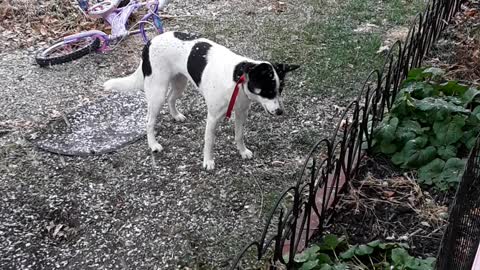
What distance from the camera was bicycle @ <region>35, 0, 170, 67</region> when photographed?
17.7 ft

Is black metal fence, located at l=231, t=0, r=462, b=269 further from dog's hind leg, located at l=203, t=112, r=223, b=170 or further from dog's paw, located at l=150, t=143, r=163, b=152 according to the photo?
dog's paw, located at l=150, t=143, r=163, b=152

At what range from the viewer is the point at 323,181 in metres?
3.06

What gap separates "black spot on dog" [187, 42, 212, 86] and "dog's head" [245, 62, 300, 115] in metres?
0.39

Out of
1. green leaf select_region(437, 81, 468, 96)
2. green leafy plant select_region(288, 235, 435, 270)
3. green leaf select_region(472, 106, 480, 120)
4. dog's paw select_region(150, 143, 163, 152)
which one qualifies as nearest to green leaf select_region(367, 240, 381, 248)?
green leafy plant select_region(288, 235, 435, 270)

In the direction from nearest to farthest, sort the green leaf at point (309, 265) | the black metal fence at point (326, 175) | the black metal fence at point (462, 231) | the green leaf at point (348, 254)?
the black metal fence at point (462, 231) → the black metal fence at point (326, 175) → the green leaf at point (309, 265) → the green leaf at point (348, 254)

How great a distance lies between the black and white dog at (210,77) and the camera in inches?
135

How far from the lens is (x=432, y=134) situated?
3.71 metres

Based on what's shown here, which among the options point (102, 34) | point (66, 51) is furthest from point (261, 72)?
point (66, 51)

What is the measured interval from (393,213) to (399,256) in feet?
1.79

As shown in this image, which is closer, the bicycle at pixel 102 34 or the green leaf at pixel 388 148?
the green leaf at pixel 388 148

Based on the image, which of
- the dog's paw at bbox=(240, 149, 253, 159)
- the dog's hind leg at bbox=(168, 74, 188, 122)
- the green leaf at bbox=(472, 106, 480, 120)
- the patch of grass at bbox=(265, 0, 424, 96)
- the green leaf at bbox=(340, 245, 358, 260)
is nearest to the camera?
the green leaf at bbox=(340, 245, 358, 260)

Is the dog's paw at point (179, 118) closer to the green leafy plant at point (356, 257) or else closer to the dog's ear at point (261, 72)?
the dog's ear at point (261, 72)

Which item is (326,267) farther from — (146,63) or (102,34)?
(102,34)

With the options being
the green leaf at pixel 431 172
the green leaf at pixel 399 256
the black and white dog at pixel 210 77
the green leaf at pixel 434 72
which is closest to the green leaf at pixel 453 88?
the green leaf at pixel 434 72
